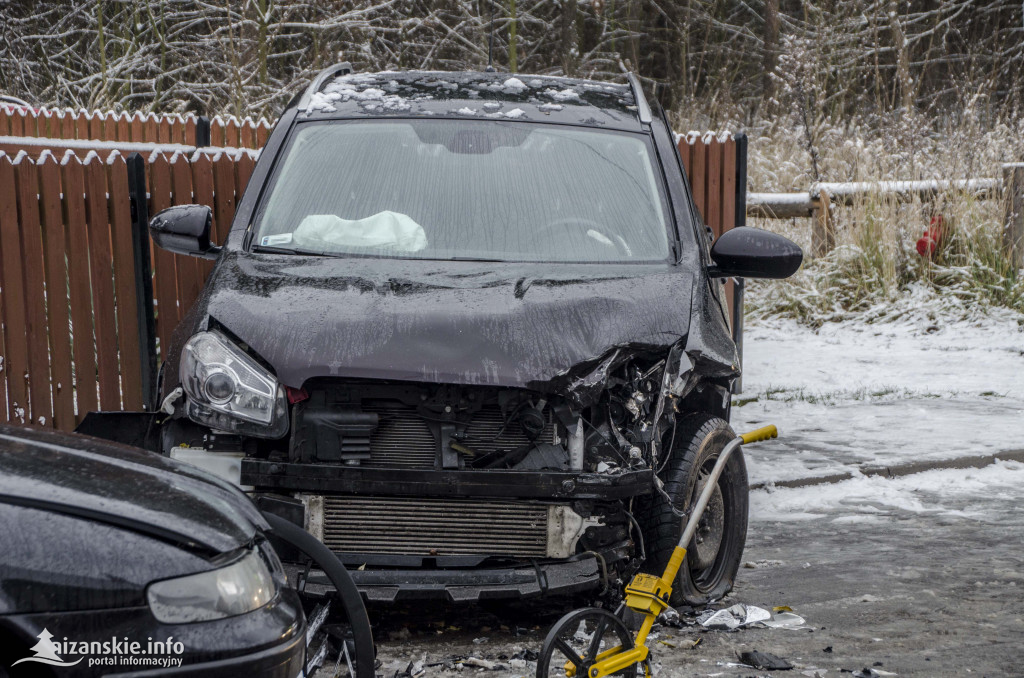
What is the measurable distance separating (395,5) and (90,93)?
603cm

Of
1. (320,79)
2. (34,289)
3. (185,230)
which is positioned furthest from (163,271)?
(185,230)

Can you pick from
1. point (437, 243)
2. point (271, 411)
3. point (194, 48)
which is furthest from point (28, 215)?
point (194, 48)

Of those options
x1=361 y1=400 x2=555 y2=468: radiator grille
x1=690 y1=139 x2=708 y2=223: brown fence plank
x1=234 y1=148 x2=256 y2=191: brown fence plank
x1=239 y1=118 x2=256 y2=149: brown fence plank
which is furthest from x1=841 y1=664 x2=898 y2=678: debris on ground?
x1=239 y1=118 x2=256 y2=149: brown fence plank

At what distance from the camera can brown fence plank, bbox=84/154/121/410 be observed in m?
6.78

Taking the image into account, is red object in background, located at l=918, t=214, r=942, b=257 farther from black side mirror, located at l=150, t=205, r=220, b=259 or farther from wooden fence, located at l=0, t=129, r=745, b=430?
black side mirror, located at l=150, t=205, r=220, b=259

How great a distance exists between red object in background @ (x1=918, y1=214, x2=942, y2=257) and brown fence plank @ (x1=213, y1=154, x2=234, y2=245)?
279 inches

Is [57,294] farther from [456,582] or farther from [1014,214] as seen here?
[1014,214]

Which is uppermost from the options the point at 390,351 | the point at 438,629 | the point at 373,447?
the point at 390,351

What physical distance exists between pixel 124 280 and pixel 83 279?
8.9 inches

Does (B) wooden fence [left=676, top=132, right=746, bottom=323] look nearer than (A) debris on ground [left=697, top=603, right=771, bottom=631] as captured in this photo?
No

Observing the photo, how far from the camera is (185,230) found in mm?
4922

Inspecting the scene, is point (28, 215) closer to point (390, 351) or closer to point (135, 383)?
point (135, 383)

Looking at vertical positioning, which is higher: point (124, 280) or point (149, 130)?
point (149, 130)

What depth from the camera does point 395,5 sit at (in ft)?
78.4
